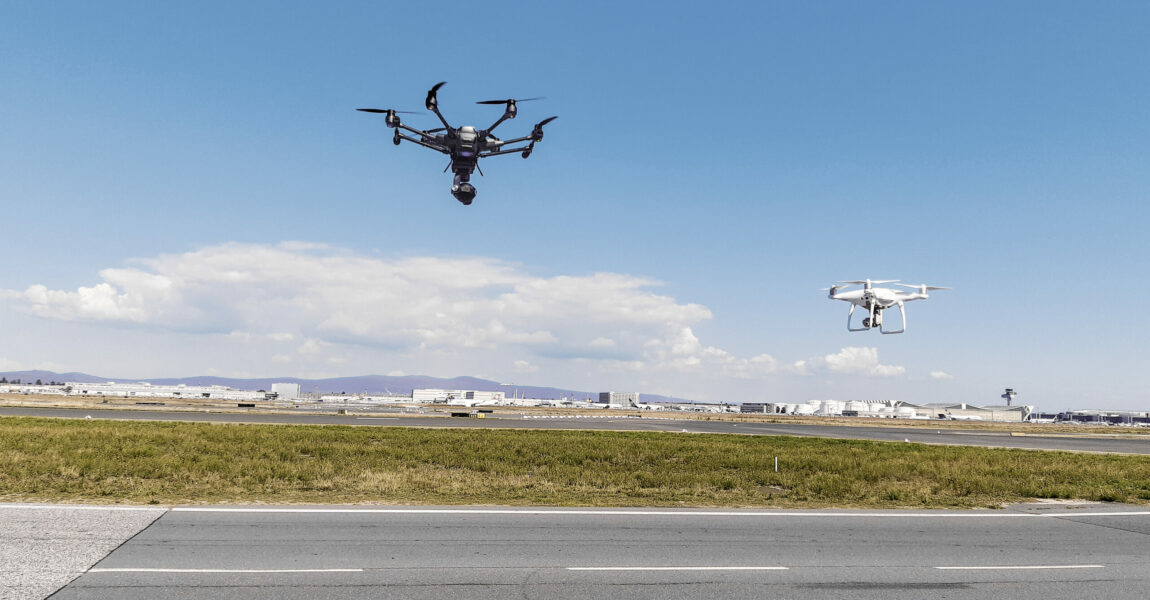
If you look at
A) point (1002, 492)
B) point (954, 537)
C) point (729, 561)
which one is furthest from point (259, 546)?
point (1002, 492)

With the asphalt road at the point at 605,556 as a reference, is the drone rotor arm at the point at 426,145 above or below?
above

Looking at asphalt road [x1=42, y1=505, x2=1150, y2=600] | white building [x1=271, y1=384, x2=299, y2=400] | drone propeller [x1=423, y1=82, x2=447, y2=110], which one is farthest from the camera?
white building [x1=271, y1=384, x2=299, y2=400]

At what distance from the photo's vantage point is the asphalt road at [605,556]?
923 centimetres

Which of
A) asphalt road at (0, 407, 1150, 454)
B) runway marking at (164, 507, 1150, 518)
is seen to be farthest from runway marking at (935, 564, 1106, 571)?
asphalt road at (0, 407, 1150, 454)

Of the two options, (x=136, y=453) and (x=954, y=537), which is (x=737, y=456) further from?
(x=136, y=453)

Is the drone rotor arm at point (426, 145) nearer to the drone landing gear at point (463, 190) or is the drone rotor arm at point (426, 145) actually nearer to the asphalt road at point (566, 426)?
the drone landing gear at point (463, 190)

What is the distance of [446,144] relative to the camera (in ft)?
83.0

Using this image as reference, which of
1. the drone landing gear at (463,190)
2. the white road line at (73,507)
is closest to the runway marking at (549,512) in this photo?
the white road line at (73,507)

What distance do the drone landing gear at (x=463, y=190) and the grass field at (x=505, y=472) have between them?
981 centimetres

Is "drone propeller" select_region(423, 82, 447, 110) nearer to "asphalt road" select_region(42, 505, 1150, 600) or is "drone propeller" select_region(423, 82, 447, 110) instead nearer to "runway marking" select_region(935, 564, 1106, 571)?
"asphalt road" select_region(42, 505, 1150, 600)

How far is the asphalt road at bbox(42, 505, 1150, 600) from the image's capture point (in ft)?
30.3

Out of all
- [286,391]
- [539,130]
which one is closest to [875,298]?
[539,130]

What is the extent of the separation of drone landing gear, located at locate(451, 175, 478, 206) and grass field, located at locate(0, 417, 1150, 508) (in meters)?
9.81

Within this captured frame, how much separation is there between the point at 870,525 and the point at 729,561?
5.36m
